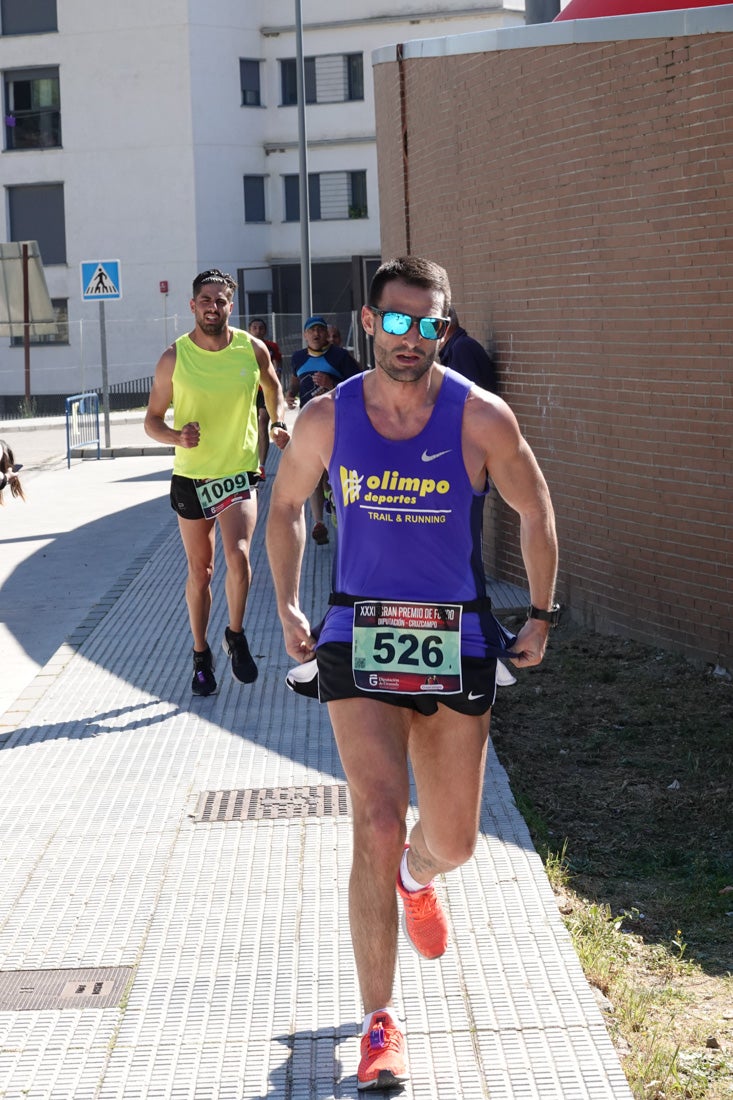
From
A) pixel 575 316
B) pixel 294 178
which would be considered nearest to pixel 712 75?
pixel 575 316

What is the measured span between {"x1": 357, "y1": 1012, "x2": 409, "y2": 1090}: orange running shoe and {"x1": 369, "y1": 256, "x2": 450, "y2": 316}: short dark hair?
1827mm

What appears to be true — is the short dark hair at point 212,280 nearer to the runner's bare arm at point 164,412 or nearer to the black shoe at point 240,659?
the runner's bare arm at point 164,412

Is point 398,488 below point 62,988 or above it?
above

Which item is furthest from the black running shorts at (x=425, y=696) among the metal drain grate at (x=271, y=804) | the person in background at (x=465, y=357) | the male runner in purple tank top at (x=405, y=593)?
the person in background at (x=465, y=357)

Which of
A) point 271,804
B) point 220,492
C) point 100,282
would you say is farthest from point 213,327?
point 100,282

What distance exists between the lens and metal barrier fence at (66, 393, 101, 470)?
25.2 meters

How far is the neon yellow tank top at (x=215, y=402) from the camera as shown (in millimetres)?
8031

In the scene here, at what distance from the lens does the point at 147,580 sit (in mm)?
12562

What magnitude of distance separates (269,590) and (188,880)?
6311 millimetres

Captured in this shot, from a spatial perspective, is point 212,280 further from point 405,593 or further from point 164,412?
point 405,593

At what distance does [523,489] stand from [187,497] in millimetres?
4024

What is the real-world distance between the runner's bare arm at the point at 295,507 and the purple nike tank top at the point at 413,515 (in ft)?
0.30

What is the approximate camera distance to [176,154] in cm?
4738

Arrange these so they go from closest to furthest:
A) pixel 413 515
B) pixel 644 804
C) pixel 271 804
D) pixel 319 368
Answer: pixel 413 515, pixel 271 804, pixel 644 804, pixel 319 368
